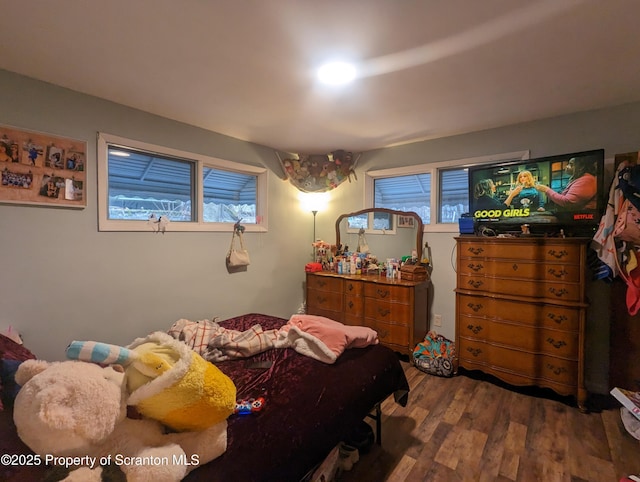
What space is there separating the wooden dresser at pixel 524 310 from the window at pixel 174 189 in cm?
233

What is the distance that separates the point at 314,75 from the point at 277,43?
1.25 feet

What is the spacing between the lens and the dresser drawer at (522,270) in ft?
7.29

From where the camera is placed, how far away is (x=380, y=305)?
3.08 metres

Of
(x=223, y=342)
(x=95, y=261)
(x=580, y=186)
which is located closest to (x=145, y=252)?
(x=95, y=261)

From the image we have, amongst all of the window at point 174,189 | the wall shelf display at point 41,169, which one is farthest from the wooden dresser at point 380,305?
the wall shelf display at point 41,169

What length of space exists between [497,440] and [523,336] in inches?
34.3

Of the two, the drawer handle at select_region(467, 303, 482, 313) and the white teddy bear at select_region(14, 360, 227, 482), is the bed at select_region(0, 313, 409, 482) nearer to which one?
the white teddy bear at select_region(14, 360, 227, 482)

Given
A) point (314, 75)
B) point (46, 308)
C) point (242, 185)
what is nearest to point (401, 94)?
point (314, 75)

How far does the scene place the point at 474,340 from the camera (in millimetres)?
2611

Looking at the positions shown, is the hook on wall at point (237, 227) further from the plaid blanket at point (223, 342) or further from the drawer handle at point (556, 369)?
the drawer handle at point (556, 369)

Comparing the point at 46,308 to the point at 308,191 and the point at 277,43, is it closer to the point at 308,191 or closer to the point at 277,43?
the point at 277,43

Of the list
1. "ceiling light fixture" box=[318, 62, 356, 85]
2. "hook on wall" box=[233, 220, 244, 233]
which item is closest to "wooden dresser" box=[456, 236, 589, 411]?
"ceiling light fixture" box=[318, 62, 356, 85]

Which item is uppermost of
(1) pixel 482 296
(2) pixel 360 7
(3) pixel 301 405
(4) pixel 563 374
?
(2) pixel 360 7

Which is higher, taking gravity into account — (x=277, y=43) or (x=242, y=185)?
(x=277, y=43)
